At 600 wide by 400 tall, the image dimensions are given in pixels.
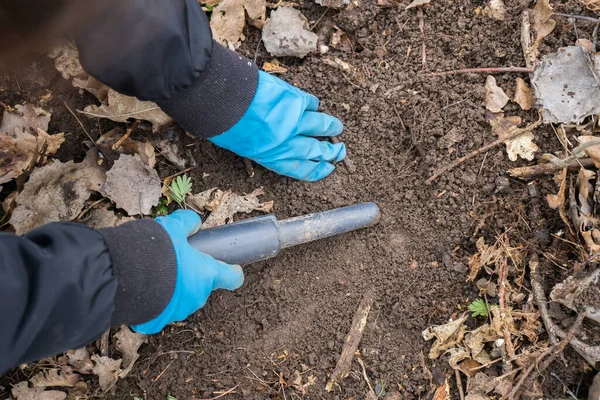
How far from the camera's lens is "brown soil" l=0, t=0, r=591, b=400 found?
2393mm

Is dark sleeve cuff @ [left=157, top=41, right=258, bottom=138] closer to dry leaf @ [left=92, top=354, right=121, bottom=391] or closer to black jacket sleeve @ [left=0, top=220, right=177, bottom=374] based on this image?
black jacket sleeve @ [left=0, top=220, right=177, bottom=374]

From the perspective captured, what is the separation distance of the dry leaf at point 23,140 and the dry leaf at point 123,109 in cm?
21

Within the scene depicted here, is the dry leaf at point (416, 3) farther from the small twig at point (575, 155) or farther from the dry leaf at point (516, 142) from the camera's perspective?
the small twig at point (575, 155)

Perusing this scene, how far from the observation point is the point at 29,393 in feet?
7.57

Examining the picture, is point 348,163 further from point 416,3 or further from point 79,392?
point 79,392

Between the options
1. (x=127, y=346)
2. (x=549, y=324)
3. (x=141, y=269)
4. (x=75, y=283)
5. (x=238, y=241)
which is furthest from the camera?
(x=127, y=346)

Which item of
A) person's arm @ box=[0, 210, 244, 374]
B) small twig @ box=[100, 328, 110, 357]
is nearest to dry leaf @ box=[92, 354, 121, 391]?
small twig @ box=[100, 328, 110, 357]

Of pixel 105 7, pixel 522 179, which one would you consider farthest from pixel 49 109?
pixel 522 179

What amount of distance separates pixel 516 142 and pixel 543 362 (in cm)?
104

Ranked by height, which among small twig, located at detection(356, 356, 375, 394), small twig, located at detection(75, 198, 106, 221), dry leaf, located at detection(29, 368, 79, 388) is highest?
small twig, located at detection(75, 198, 106, 221)

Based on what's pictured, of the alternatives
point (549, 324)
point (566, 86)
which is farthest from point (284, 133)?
point (549, 324)

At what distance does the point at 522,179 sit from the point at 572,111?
39cm

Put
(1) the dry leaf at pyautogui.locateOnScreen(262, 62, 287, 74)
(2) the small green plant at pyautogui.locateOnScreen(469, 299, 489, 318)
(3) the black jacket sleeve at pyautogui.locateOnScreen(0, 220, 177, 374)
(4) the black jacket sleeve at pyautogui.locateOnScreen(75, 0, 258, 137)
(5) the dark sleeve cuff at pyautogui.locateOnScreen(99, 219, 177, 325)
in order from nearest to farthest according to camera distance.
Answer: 1. (3) the black jacket sleeve at pyautogui.locateOnScreen(0, 220, 177, 374)
2. (5) the dark sleeve cuff at pyautogui.locateOnScreen(99, 219, 177, 325)
3. (4) the black jacket sleeve at pyautogui.locateOnScreen(75, 0, 258, 137)
4. (2) the small green plant at pyautogui.locateOnScreen(469, 299, 489, 318)
5. (1) the dry leaf at pyautogui.locateOnScreen(262, 62, 287, 74)

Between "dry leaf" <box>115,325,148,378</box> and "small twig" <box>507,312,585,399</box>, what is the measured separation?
A: 5.78ft
